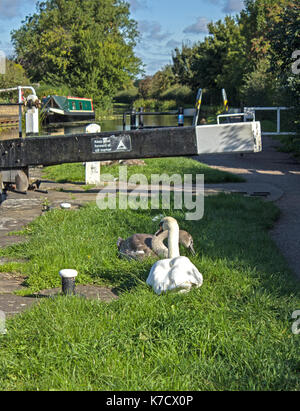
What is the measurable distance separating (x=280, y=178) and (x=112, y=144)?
606 centimetres

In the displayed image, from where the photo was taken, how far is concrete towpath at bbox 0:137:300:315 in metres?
5.14

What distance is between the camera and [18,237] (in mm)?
7102

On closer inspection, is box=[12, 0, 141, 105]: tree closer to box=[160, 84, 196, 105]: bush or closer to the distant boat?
box=[160, 84, 196, 105]: bush

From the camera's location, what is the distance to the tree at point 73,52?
168 feet

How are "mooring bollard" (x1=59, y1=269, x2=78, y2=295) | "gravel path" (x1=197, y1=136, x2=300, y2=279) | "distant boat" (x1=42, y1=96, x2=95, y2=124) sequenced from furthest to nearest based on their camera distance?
"distant boat" (x1=42, y1=96, x2=95, y2=124) → "gravel path" (x1=197, y1=136, x2=300, y2=279) → "mooring bollard" (x1=59, y1=269, x2=78, y2=295)

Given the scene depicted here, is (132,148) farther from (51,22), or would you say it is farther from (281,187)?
(51,22)

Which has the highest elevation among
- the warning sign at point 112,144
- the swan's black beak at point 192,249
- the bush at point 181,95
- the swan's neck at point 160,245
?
the bush at point 181,95

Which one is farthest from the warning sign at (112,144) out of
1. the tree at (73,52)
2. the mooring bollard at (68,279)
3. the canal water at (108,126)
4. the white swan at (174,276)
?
the tree at (73,52)

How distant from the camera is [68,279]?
4.58 m

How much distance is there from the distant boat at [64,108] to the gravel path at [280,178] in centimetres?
499

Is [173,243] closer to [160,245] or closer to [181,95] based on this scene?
[160,245]

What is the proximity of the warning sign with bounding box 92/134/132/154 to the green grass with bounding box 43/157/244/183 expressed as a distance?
3.86m

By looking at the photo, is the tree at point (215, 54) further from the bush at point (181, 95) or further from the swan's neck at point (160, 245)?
the swan's neck at point (160, 245)

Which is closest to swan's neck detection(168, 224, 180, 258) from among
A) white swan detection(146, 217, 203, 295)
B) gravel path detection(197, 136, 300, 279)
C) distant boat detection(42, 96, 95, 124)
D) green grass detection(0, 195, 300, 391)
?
white swan detection(146, 217, 203, 295)
